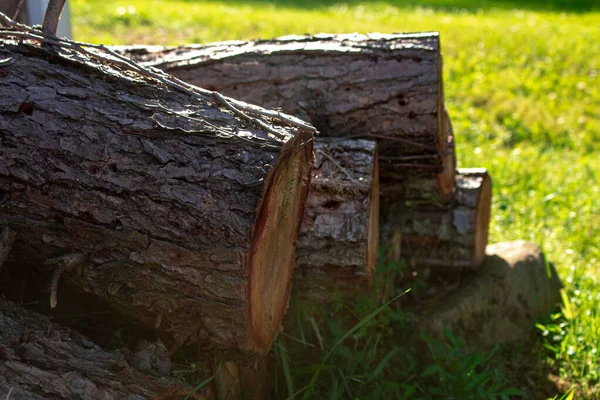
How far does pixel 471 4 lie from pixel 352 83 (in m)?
14.2

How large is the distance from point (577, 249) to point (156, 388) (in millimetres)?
3229

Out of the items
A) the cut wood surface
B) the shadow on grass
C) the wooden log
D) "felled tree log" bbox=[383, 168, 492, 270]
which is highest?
the shadow on grass

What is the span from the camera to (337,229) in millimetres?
2713

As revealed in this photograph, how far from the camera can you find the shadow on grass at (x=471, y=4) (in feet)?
49.2

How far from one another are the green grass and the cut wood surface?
46.2 inches

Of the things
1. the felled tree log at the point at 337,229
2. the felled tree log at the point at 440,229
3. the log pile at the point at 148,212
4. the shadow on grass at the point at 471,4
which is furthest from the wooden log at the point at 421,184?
the shadow on grass at the point at 471,4

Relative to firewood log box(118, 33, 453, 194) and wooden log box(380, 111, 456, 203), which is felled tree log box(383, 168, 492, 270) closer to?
wooden log box(380, 111, 456, 203)

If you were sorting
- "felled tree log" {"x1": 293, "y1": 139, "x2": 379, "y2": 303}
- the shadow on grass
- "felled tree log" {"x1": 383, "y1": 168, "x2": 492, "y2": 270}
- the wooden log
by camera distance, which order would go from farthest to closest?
the shadow on grass < "felled tree log" {"x1": 383, "y1": 168, "x2": 492, "y2": 270} < the wooden log < "felled tree log" {"x1": 293, "y1": 139, "x2": 379, "y2": 303}

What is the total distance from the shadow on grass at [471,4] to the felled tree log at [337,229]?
1193 cm

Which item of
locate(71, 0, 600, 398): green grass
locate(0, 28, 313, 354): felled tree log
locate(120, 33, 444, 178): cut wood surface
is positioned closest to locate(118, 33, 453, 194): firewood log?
locate(120, 33, 444, 178): cut wood surface

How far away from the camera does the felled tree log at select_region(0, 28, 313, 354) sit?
198cm

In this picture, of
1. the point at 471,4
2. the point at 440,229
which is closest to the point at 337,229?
the point at 440,229

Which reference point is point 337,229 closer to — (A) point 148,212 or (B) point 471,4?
(A) point 148,212

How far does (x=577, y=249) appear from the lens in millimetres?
4441
